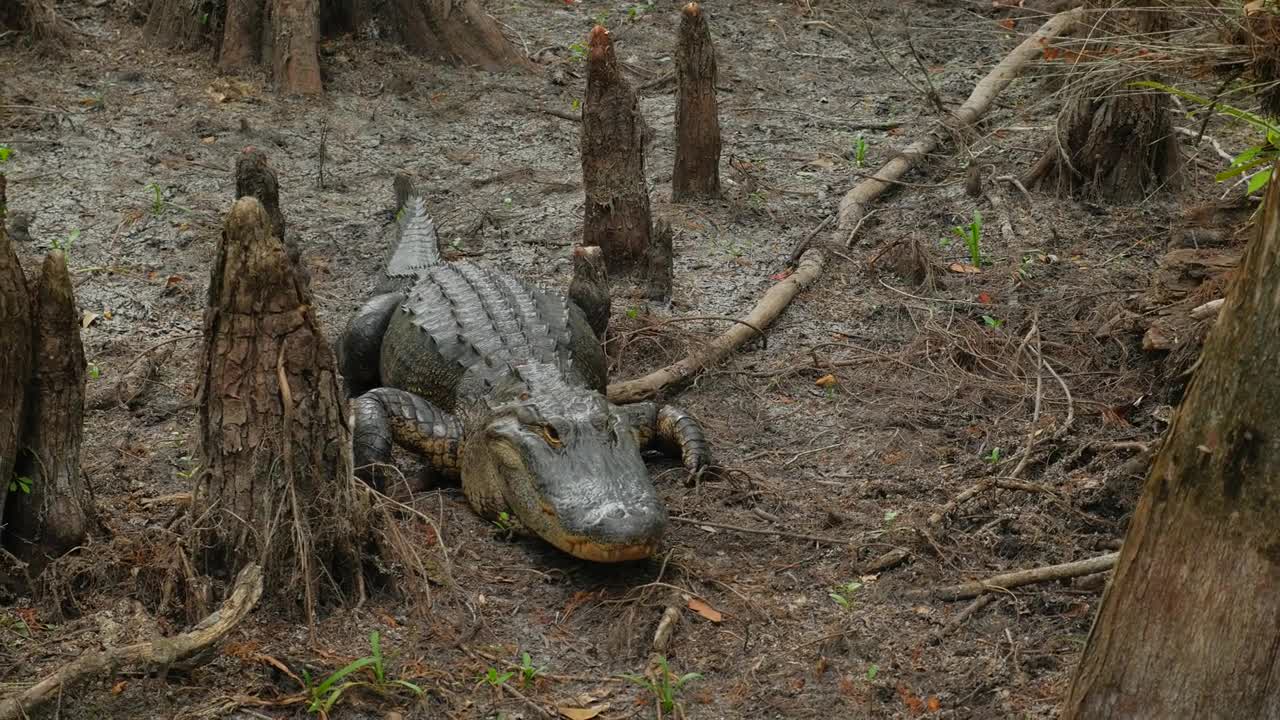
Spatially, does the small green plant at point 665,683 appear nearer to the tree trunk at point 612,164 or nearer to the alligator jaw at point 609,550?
the alligator jaw at point 609,550

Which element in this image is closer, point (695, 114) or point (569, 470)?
point (569, 470)

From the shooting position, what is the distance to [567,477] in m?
4.65

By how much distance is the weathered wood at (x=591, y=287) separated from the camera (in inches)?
246

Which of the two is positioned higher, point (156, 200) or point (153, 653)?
point (156, 200)

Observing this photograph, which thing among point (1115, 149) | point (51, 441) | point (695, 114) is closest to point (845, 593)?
point (51, 441)

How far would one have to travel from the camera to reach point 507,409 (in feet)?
16.9

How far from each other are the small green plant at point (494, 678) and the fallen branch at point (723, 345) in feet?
7.04

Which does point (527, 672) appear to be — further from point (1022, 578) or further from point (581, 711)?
point (1022, 578)

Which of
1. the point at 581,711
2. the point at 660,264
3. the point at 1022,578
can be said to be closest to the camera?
the point at 581,711

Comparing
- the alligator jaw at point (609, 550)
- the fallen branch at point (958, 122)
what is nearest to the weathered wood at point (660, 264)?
the fallen branch at point (958, 122)

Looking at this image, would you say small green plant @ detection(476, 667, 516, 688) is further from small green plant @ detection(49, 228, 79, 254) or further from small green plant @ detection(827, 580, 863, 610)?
small green plant @ detection(49, 228, 79, 254)

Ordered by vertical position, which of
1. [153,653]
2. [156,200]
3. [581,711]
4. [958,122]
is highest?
[958,122]

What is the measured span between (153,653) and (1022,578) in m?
2.64

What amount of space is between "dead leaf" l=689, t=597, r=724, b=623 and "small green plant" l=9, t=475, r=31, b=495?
2.09m
